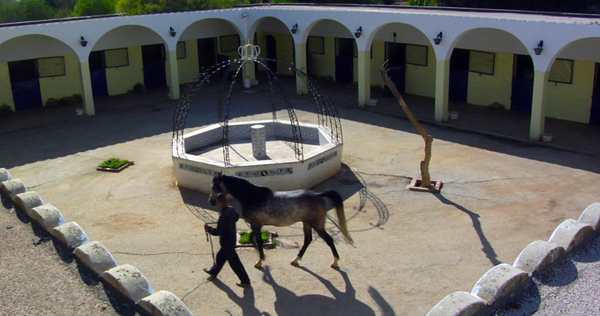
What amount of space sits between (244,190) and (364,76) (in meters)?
12.3

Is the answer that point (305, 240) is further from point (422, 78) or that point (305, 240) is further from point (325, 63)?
point (325, 63)

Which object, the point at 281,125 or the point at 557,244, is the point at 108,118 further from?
the point at 557,244

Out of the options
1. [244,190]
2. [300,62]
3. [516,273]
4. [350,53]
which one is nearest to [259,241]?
[244,190]

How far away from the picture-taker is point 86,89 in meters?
20.4

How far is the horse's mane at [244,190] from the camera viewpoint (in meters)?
9.37

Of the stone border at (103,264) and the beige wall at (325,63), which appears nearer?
the stone border at (103,264)

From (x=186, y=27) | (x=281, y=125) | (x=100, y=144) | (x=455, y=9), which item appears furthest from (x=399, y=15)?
(x=100, y=144)

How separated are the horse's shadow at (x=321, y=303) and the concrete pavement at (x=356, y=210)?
0.02 meters

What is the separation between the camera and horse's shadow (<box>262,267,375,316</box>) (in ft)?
28.5

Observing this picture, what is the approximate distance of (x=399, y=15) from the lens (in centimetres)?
1905

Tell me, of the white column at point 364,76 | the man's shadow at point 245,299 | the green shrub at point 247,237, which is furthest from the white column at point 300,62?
the man's shadow at point 245,299

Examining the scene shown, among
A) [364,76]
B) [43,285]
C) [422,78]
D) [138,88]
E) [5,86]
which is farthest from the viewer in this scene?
[138,88]

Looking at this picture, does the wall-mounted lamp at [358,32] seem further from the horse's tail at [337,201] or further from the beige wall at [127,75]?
the horse's tail at [337,201]

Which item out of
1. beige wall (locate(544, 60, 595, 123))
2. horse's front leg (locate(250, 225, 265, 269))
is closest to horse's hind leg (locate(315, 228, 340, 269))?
horse's front leg (locate(250, 225, 265, 269))
